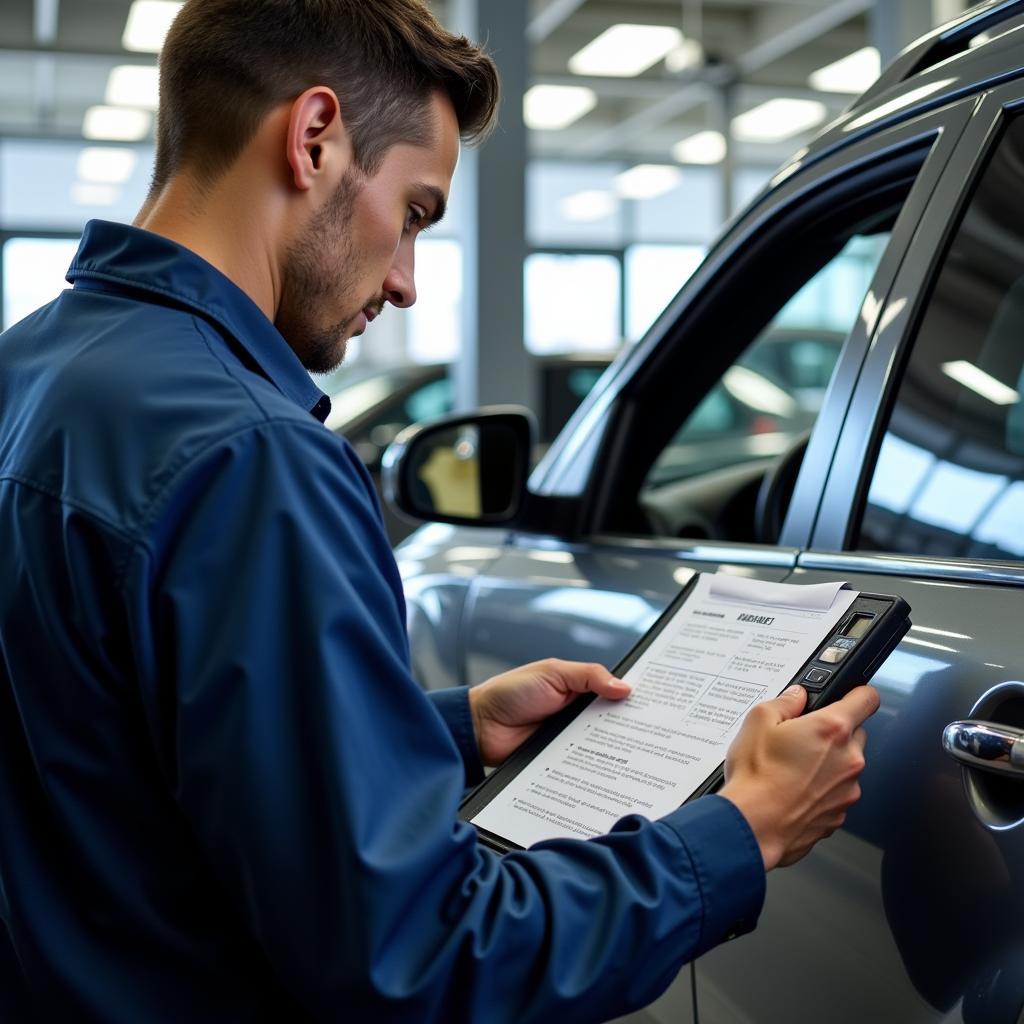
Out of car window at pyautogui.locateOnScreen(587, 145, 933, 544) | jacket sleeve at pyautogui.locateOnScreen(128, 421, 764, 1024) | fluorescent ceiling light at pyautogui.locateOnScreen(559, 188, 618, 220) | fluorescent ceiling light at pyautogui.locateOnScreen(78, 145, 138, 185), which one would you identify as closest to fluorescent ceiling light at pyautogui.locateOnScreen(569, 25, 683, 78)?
fluorescent ceiling light at pyautogui.locateOnScreen(559, 188, 618, 220)

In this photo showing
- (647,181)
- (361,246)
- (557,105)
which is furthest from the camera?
(647,181)

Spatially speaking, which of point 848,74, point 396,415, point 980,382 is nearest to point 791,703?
point 980,382

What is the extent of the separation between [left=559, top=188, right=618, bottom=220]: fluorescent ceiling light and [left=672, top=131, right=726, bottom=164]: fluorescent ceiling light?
118 centimetres

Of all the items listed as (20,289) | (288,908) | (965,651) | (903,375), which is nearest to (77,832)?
(288,908)

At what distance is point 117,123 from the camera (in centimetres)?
1389

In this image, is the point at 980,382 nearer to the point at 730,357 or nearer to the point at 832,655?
the point at 832,655

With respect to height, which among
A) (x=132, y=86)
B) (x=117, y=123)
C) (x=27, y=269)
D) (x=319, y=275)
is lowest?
(x=319, y=275)

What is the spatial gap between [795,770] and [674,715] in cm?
22

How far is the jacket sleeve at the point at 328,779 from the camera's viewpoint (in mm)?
905

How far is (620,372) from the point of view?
2.11m

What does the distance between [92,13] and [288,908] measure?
10997 mm

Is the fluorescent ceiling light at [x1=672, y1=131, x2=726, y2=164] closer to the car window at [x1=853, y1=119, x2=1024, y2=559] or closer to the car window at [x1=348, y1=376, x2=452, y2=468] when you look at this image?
the car window at [x1=348, y1=376, x2=452, y2=468]

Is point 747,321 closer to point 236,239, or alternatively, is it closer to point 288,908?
point 236,239

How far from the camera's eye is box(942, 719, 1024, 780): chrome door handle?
3.43 feet
